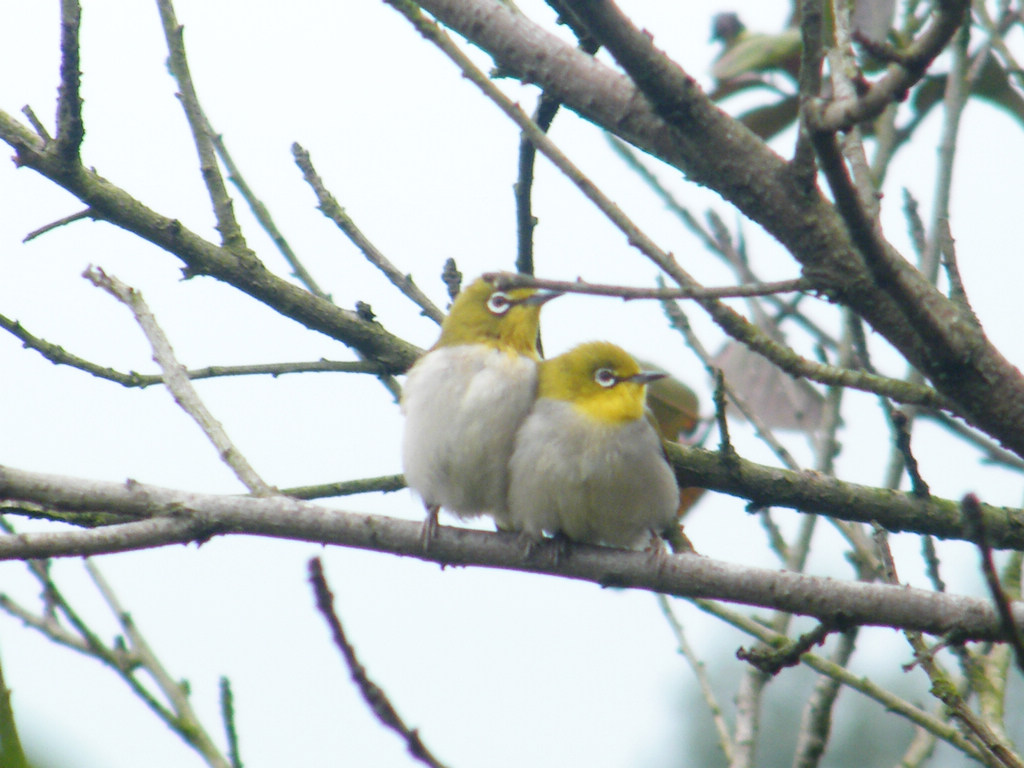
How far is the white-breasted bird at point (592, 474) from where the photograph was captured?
439 cm

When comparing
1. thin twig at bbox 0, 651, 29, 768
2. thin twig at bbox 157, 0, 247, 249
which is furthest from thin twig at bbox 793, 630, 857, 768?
thin twig at bbox 0, 651, 29, 768

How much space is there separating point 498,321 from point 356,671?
129 inches

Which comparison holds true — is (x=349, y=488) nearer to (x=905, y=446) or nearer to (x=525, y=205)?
(x=525, y=205)

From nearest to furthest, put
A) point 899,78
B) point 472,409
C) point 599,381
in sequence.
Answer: point 899,78, point 472,409, point 599,381

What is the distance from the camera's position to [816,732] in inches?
177

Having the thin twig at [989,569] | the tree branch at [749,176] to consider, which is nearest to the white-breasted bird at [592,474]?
the tree branch at [749,176]

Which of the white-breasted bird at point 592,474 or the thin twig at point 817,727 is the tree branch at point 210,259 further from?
the thin twig at point 817,727

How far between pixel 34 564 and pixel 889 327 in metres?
3.44

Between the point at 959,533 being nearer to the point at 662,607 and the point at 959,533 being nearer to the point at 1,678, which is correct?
the point at 662,607

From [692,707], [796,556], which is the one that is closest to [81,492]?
[796,556]

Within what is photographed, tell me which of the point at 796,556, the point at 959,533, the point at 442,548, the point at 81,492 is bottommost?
the point at 81,492

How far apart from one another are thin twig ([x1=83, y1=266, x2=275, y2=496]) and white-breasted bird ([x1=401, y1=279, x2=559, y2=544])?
1.02 meters

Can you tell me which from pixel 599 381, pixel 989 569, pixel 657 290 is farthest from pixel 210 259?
pixel 989 569

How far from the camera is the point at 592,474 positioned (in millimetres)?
4516
